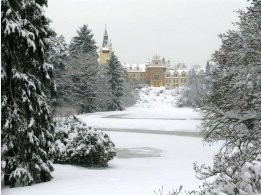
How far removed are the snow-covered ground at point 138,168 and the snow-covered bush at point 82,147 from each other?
598 mm

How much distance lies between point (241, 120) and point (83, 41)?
54364 millimetres

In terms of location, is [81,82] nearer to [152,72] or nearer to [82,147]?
[82,147]

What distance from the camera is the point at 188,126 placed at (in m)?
38.3

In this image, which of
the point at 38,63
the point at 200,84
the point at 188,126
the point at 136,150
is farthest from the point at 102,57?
the point at 38,63

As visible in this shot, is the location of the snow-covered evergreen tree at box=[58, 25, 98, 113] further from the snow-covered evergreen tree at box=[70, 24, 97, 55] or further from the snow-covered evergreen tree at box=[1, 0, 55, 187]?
the snow-covered evergreen tree at box=[1, 0, 55, 187]

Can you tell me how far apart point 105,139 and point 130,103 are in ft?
229

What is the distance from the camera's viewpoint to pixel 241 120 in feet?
30.5

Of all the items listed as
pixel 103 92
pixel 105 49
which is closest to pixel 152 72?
pixel 105 49

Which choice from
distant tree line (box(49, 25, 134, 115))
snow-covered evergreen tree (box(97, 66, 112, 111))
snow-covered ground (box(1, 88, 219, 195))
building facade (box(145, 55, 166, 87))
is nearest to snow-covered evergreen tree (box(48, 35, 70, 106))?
distant tree line (box(49, 25, 134, 115))

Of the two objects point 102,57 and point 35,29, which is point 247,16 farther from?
point 102,57

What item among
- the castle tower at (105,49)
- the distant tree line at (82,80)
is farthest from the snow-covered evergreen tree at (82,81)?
the castle tower at (105,49)

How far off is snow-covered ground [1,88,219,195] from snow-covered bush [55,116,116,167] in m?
0.60

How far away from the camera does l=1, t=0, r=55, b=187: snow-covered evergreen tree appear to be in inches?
433

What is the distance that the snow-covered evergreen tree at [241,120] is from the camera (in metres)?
4.77
